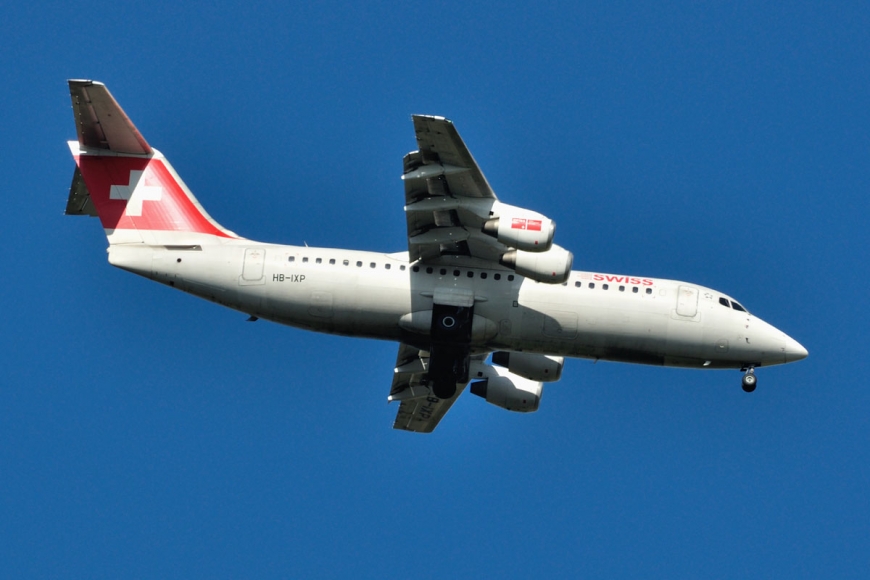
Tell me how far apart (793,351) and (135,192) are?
13.0m

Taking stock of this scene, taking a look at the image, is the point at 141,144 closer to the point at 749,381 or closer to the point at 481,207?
the point at 481,207

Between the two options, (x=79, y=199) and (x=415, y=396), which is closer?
(x=79, y=199)

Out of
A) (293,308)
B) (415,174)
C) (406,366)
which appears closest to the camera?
(415,174)

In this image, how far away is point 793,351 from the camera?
1023 inches

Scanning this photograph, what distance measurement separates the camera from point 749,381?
26.1 m

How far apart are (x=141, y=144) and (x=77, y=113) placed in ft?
4.58

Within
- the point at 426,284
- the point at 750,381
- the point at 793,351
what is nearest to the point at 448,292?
the point at 426,284

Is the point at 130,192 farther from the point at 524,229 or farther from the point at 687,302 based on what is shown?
the point at 687,302

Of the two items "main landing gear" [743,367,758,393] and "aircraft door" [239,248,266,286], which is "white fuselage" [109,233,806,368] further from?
"main landing gear" [743,367,758,393]

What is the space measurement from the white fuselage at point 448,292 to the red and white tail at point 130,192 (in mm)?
275

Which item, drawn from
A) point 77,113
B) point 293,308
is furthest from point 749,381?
point 77,113

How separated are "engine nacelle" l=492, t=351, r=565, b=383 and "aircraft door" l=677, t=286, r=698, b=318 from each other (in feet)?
10.1

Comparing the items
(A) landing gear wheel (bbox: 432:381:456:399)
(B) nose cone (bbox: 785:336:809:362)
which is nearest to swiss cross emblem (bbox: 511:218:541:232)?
(A) landing gear wheel (bbox: 432:381:456:399)

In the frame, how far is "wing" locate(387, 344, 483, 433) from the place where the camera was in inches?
1111
